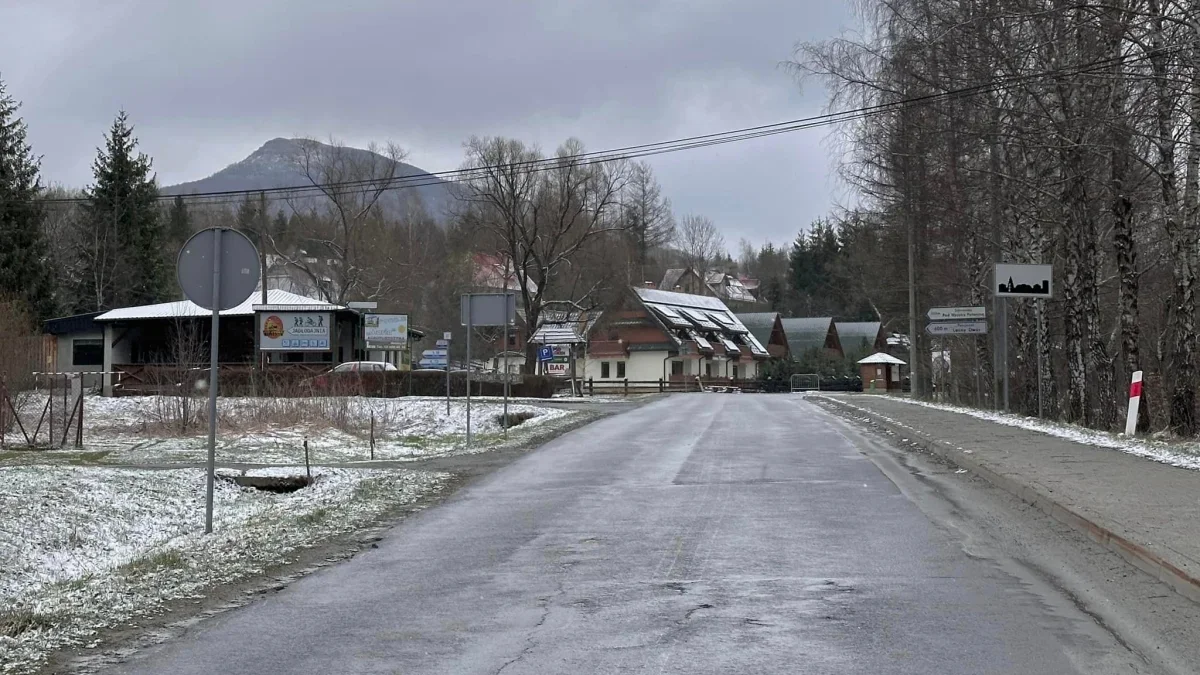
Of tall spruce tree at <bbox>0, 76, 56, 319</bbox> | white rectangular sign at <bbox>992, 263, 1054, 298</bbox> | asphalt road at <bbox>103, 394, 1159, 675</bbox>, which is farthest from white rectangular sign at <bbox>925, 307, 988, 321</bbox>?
tall spruce tree at <bbox>0, 76, 56, 319</bbox>

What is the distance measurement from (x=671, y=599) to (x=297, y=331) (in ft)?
158

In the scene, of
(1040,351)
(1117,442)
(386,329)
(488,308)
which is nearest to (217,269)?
A: (488,308)

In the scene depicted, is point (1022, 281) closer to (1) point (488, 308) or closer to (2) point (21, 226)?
(1) point (488, 308)

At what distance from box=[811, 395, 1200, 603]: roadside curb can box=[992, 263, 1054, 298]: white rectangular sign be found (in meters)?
8.97

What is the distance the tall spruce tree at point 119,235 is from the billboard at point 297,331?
66.0ft

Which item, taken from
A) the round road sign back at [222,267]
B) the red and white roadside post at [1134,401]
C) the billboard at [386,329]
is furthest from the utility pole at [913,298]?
the round road sign back at [222,267]

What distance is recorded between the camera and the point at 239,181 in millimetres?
186875

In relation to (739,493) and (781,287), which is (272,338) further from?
(781,287)

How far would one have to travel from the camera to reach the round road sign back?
1138cm

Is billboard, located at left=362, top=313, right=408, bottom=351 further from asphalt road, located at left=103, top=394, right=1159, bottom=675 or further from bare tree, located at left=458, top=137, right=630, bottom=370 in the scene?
asphalt road, located at left=103, top=394, right=1159, bottom=675

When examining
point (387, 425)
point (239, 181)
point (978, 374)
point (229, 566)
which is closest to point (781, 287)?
point (239, 181)

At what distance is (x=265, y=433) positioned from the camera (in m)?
25.0

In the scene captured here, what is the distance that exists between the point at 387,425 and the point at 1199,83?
2201cm

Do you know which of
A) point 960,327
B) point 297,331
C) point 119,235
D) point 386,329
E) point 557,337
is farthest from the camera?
point 119,235
